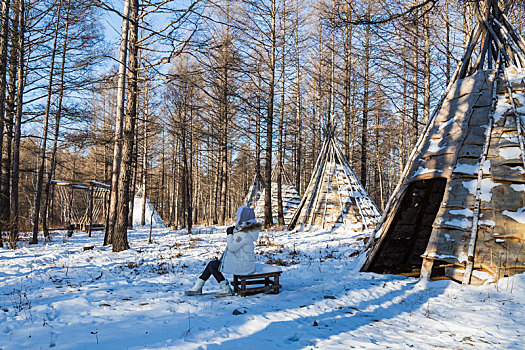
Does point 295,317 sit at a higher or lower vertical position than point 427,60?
lower

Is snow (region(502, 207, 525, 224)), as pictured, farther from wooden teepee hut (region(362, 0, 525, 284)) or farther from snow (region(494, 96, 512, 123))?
snow (region(494, 96, 512, 123))

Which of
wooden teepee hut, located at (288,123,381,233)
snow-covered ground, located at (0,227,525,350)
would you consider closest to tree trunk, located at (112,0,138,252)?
snow-covered ground, located at (0,227,525,350)

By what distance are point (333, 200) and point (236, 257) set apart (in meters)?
8.49

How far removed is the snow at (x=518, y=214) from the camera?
501 cm

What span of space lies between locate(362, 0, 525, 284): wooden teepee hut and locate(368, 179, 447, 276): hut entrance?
22 millimetres

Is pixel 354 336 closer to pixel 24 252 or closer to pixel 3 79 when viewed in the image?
pixel 24 252

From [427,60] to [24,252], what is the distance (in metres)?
14.0

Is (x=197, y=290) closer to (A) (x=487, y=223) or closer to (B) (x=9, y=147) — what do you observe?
(A) (x=487, y=223)

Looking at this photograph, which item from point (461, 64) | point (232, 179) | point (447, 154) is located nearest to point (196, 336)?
point (447, 154)

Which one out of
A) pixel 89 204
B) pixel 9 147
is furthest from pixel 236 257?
pixel 89 204

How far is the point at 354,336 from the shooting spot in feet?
10.9

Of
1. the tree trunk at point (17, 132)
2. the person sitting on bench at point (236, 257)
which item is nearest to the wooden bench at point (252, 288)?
the person sitting on bench at point (236, 257)

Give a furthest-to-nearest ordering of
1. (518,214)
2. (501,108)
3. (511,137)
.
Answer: (501,108) < (511,137) < (518,214)

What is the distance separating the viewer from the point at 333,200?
1260cm
